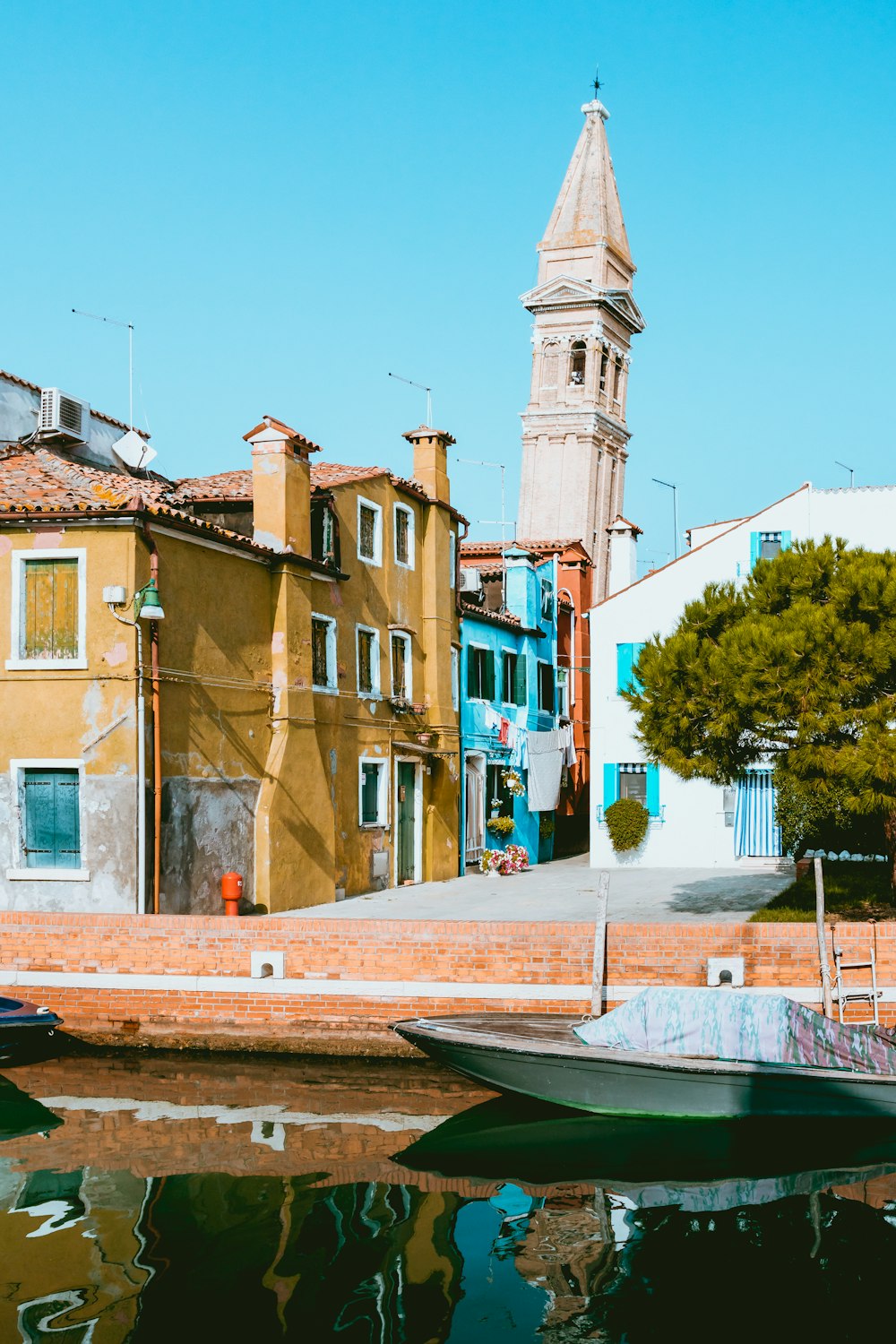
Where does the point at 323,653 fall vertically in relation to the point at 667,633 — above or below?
below

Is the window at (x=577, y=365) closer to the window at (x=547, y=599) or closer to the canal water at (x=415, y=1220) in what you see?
the window at (x=547, y=599)

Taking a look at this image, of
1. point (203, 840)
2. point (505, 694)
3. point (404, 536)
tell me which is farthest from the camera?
point (505, 694)

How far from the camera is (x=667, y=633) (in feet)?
101

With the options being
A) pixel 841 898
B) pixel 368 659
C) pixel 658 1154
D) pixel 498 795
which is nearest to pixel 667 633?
pixel 498 795

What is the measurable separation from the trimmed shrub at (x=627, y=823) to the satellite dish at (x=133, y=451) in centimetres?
1339

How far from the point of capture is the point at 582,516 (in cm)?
6009

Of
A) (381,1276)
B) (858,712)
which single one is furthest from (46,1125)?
(858,712)

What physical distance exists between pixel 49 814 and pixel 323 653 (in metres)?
7.12

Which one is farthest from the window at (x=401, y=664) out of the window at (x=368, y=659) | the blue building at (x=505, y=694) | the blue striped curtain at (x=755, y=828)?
the blue striped curtain at (x=755, y=828)

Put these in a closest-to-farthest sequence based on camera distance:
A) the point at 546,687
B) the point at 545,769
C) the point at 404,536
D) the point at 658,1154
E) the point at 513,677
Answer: the point at 658,1154 < the point at 404,536 < the point at 513,677 < the point at 545,769 < the point at 546,687

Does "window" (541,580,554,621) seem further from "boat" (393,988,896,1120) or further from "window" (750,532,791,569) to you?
"boat" (393,988,896,1120)

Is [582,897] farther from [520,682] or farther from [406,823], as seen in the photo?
[520,682]

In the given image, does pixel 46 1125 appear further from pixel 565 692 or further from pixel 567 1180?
pixel 565 692

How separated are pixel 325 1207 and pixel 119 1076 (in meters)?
5.58
